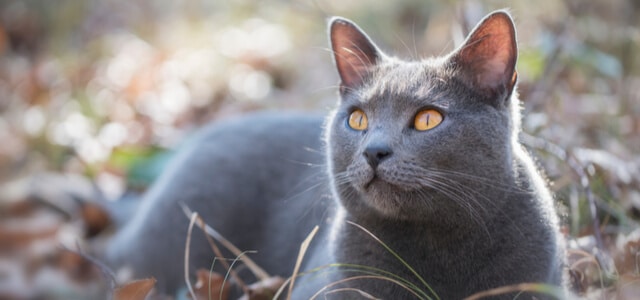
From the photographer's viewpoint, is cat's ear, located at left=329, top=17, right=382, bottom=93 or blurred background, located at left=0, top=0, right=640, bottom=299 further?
blurred background, located at left=0, top=0, right=640, bottom=299

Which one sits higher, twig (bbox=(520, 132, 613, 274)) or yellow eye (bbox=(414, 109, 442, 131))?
yellow eye (bbox=(414, 109, 442, 131))

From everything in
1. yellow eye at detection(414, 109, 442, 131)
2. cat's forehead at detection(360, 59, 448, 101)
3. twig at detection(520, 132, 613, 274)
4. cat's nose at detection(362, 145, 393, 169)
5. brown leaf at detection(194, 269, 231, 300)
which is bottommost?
brown leaf at detection(194, 269, 231, 300)

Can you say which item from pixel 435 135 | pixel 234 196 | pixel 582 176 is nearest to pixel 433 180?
pixel 435 135

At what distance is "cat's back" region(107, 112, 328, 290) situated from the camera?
285 cm

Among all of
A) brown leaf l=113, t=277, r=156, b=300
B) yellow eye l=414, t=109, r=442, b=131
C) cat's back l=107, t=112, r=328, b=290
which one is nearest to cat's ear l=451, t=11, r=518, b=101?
yellow eye l=414, t=109, r=442, b=131

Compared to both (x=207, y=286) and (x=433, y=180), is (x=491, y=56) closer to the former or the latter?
(x=433, y=180)

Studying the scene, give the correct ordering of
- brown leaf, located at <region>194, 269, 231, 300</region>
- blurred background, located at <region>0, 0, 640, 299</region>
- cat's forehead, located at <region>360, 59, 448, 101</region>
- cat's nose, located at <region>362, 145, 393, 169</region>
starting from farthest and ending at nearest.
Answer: blurred background, located at <region>0, 0, 640, 299</region>
brown leaf, located at <region>194, 269, 231, 300</region>
cat's forehead, located at <region>360, 59, 448, 101</region>
cat's nose, located at <region>362, 145, 393, 169</region>

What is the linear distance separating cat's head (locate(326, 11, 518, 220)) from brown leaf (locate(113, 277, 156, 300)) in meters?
0.63

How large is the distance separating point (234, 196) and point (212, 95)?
2.86 meters

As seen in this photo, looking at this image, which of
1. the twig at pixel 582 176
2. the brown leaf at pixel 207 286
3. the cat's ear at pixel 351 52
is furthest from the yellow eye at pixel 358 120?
the twig at pixel 582 176

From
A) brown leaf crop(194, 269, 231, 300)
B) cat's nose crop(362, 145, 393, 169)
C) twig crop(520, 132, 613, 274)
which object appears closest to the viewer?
cat's nose crop(362, 145, 393, 169)

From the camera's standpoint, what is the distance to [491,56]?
1937mm

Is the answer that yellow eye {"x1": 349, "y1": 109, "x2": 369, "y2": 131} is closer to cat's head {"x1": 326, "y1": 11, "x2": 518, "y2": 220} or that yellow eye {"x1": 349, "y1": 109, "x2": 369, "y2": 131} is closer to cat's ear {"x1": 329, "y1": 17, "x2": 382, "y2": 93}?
cat's head {"x1": 326, "y1": 11, "x2": 518, "y2": 220}

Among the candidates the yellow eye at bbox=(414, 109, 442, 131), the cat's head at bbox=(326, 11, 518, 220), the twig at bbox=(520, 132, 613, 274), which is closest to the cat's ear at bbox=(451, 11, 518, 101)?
the cat's head at bbox=(326, 11, 518, 220)
